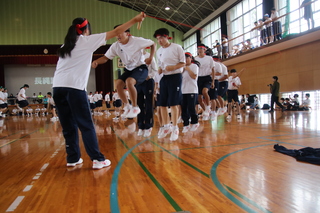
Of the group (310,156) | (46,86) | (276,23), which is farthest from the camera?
(46,86)

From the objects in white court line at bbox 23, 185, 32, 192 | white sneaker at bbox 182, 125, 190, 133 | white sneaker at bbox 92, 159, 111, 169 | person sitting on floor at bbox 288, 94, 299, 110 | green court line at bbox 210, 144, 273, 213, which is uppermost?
person sitting on floor at bbox 288, 94, 299, 110

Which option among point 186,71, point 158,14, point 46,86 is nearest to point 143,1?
point 158,14

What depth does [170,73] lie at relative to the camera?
4605 mm

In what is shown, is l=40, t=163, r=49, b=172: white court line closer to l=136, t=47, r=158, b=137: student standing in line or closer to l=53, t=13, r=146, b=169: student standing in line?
l=53, t=13, r=146, b=169: student standing in line

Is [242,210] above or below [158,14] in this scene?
below

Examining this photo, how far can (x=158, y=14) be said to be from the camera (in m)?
24.3

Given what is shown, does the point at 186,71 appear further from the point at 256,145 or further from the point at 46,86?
the point at 46,86

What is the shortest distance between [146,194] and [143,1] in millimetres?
23500

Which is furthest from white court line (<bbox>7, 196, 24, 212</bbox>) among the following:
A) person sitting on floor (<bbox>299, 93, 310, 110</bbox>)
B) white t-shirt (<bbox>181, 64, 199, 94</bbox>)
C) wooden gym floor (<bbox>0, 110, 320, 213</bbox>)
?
person sitting on floor (<bbox>299, 93, 310, 110</bbox>)

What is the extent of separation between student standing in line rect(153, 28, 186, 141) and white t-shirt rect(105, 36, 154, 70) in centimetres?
40

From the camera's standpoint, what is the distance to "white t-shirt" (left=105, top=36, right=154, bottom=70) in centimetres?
420

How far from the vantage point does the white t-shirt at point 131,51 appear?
13.8ft

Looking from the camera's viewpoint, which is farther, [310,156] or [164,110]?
[164,110]

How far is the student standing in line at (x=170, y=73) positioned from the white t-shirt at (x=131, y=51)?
1.30 ft
